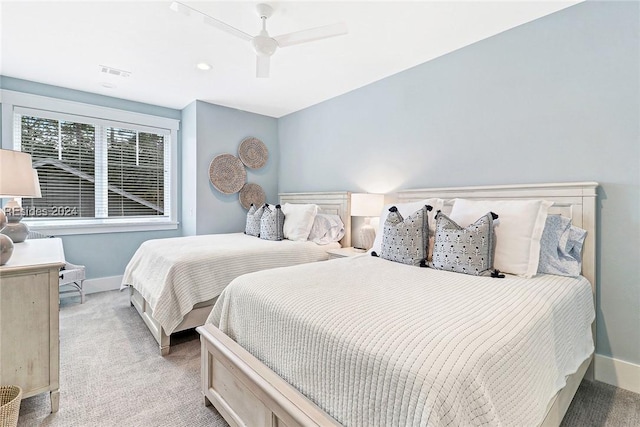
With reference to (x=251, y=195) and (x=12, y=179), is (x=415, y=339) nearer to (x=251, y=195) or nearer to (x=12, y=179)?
(x=12, y=179)

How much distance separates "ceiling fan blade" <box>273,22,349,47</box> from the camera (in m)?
1.95

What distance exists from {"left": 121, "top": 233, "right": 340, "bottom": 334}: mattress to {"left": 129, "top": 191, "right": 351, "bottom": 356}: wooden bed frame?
0.11 meters

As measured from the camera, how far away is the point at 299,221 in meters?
3.50

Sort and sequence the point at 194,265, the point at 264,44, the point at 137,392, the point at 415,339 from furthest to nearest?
the point at 194,265 < the point at 264,44 < the point at 137,392 < the point at 415,339

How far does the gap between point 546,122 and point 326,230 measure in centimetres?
223

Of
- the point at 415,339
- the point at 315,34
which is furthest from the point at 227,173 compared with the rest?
the point at 415,339

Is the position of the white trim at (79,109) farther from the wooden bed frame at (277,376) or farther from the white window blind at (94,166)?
the wooden bed frame at (277,376)

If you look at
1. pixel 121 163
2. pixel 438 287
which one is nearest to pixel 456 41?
pixel 438 287

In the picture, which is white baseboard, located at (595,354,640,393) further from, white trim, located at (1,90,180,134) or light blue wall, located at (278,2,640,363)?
white trim, located at (1,90,180,134)

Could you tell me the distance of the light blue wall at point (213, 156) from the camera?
411 cm

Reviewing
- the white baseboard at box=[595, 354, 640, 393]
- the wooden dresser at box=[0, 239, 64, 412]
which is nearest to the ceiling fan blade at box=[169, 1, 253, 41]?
the wooden dresser at box=[0, 239, 64, 412]

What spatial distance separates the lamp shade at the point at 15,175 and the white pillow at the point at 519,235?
2.76 metres

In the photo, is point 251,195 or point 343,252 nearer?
point 343,252

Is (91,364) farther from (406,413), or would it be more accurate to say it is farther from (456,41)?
(456,41)
